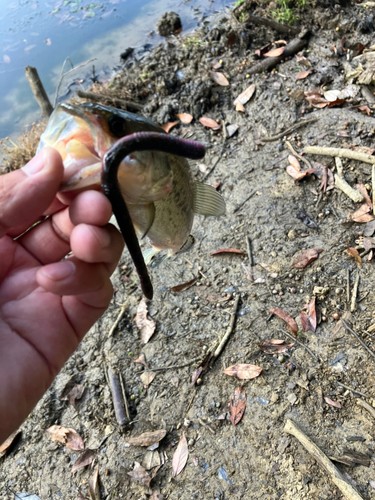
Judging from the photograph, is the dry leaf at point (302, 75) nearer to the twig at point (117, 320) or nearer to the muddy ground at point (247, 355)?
the muddy ground at point (247, 355)

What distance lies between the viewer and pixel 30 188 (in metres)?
1.43

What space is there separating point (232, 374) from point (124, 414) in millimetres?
1075

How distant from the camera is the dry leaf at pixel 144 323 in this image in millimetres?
3686

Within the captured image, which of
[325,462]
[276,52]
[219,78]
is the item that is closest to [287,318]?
[325,462]

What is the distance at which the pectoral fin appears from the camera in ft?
7.57

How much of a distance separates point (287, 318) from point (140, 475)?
6.26ft

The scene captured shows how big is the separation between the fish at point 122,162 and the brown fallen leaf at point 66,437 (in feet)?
7.67

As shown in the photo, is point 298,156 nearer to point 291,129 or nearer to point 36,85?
point 291,129

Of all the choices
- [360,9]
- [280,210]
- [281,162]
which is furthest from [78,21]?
[280,210]

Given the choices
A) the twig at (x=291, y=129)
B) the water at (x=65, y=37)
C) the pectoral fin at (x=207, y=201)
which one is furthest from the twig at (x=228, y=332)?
the water at (x=65, y=37)

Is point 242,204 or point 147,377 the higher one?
point 242,204

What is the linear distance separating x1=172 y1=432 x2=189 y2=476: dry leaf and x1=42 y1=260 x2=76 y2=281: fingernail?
2.21 meters

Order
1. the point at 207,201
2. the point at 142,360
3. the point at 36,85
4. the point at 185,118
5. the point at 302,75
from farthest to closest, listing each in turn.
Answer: the point at 36,85 < the point at 185,118 < the point at 302,75 < the point at 142,360 < the point at 207,201

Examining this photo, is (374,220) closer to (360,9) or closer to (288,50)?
(288,50)
